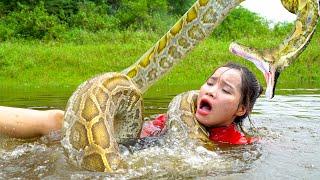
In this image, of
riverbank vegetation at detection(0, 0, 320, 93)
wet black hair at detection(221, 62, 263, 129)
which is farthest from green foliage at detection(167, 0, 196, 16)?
wet black hair at detection(221, 62, 263, 129)

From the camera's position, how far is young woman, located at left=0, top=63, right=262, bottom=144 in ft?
17.0

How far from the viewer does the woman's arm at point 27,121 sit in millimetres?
5082

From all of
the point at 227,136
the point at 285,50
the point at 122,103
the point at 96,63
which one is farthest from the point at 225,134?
the point at 96,63

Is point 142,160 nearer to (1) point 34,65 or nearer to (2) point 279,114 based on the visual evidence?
(2) point 279,114

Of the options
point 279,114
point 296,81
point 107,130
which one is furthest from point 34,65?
point 107,130

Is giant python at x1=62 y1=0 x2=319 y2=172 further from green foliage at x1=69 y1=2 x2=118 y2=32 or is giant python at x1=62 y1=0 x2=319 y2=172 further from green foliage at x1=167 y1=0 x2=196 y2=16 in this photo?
green foliage at x1=167 y1=0 x2=196 y2=16

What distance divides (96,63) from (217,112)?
14.4m

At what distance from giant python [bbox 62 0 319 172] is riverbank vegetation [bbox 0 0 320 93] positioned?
9231 mm

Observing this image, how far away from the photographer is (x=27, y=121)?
517cm

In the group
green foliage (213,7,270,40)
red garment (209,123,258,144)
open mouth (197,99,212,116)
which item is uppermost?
open mouth (197,99,212,116)

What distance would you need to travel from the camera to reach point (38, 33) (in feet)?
84.0

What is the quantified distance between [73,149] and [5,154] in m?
1.15

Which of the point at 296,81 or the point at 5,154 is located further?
the point at 296,81

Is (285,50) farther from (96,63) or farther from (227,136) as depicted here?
(96,63)
